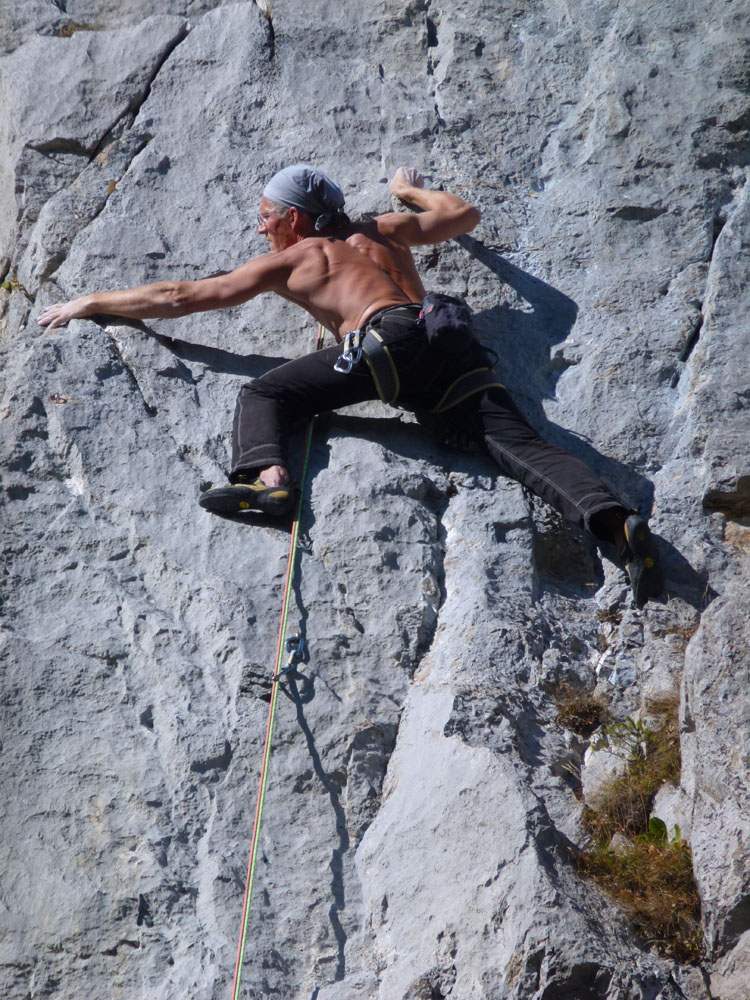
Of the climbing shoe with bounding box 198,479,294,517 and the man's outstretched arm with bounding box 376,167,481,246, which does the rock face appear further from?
the man's outstretched arm with bounding box 376,167,481,246

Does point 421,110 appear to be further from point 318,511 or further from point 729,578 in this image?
point 729,578

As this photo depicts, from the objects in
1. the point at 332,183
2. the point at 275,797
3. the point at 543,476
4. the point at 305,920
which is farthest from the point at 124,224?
the point at 305,920

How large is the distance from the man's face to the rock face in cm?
34

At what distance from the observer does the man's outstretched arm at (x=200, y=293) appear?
5230mm

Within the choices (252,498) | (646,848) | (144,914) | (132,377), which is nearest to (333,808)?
(144,914)

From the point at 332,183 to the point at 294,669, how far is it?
101 inches

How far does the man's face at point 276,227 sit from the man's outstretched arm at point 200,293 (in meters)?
0.31

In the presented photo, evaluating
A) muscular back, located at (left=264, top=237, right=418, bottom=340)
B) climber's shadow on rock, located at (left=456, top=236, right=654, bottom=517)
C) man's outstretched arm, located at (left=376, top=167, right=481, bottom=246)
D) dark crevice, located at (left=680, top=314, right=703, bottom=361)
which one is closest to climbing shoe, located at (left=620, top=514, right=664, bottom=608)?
climber's shadow on rock, located at (left=456, top=236, right=654, bottom=517)

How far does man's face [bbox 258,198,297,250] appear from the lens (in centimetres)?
557

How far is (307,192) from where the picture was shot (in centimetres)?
553

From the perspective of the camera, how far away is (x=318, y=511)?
4801 millimetres

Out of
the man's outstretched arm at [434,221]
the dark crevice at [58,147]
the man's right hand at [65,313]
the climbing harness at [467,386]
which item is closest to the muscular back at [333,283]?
the man's outstretched arm at [434,221]

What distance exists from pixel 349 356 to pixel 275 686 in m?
1.55

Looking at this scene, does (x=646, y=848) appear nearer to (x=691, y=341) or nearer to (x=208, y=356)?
(x=691, y=341)
